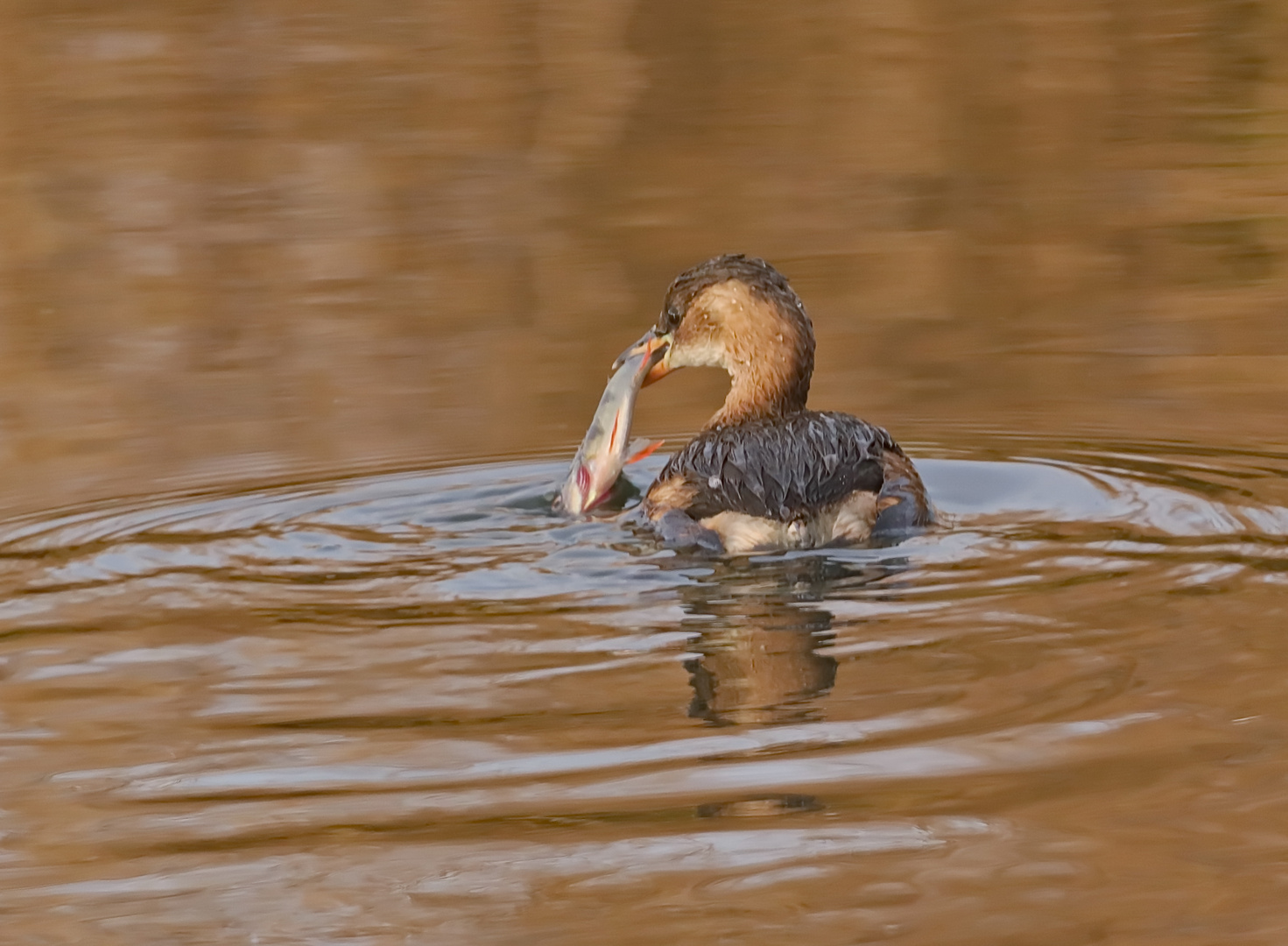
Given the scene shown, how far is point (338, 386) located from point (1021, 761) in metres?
6.40

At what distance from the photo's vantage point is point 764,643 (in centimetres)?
560

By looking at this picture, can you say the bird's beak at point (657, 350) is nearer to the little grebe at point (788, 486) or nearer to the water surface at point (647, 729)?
the little grebe at point (788, 486)

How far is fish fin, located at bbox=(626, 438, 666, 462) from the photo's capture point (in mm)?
8195

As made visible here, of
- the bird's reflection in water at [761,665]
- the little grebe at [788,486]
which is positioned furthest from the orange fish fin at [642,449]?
the bird's reflection in water at [761,665]

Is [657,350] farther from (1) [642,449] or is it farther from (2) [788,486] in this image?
(2) [788,486]

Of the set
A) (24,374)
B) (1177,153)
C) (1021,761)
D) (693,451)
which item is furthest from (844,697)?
(1177,153)

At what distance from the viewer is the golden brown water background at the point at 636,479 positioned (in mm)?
4219

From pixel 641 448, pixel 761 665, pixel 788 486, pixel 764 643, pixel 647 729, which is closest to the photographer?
pixel 647 729

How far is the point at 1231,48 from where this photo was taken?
57.2ft

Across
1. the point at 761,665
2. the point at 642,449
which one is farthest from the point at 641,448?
the point at 761,665

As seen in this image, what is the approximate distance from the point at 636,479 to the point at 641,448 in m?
0.26

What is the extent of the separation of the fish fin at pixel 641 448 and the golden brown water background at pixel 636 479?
0.37 meters

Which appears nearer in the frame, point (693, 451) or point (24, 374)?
point (693, 451)

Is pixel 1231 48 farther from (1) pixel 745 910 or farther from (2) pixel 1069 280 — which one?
(1) pixel 745 910
